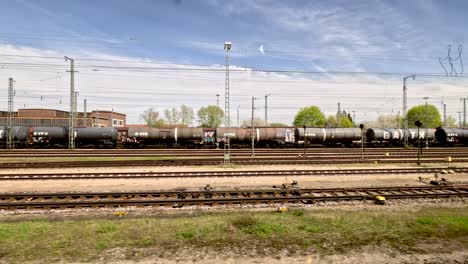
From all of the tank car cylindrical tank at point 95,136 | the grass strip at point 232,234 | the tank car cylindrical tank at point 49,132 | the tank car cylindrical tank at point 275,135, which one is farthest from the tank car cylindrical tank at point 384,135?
the tank car cylindrical tank at point 49,132

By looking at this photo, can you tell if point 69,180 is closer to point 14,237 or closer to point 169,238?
point 14,237

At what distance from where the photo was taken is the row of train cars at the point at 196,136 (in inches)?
1487

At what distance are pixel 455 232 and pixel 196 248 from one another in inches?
296

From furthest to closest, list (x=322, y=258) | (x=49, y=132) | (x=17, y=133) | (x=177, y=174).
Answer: (x=49, y=132)
(x=17, y=133)
(x=177, y=174)
(x=322, y=258)

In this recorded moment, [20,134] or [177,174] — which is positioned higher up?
[20,134]

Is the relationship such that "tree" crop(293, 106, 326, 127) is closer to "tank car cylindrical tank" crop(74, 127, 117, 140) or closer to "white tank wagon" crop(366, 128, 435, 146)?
"white tank wagon" crop(366, 128, 435, 146)

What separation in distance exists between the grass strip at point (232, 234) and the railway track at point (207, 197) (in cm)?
147

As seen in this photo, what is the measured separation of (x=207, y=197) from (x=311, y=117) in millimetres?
106432

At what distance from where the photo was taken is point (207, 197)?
40.4 ft

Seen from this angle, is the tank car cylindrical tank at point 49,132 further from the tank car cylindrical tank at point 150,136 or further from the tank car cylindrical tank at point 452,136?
the tank car cylindrical tank at point 452,136

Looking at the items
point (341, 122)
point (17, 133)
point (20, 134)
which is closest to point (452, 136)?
point (20, 134)

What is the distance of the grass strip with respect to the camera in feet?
22.8

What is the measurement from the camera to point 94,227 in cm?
838

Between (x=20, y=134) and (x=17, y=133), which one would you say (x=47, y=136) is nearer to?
(x=20, y=134)
